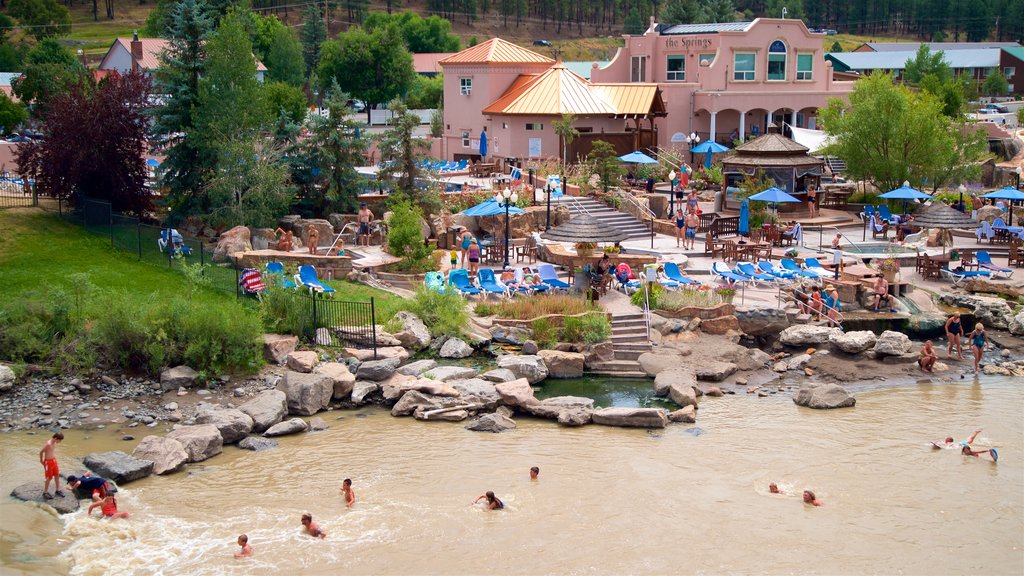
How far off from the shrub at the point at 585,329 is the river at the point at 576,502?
12.5ft

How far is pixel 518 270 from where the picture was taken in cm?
2822

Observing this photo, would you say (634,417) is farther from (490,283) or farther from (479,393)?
(490,283)

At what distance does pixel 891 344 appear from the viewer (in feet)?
82.0

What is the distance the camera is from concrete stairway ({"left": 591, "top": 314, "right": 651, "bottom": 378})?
24.2m

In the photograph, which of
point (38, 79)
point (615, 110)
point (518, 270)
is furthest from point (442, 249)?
point (38, 79)

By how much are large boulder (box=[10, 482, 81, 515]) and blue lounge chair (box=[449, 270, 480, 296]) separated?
39.2 ft

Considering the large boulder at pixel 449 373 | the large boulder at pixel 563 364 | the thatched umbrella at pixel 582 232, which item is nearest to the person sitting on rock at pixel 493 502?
the large boulder at pixel 449 373

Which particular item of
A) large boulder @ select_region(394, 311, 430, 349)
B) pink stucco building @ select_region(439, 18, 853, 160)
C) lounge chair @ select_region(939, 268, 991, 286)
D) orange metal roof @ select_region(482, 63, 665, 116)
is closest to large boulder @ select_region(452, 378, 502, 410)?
large boulder @ select_region(394, 311, 430, 349)

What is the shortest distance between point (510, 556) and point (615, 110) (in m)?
33.5

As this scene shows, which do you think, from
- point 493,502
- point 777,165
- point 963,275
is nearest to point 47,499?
point 493,502

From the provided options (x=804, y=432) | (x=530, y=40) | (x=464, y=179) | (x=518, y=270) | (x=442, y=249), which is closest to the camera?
(x=804, y=432)

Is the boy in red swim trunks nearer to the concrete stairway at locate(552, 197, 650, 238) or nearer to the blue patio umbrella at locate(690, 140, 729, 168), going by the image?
the concrete stairway at locate(552, 197, 650, 238)

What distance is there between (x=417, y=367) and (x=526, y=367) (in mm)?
2393

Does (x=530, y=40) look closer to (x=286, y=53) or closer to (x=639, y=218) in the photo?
(x=286, y=53)
